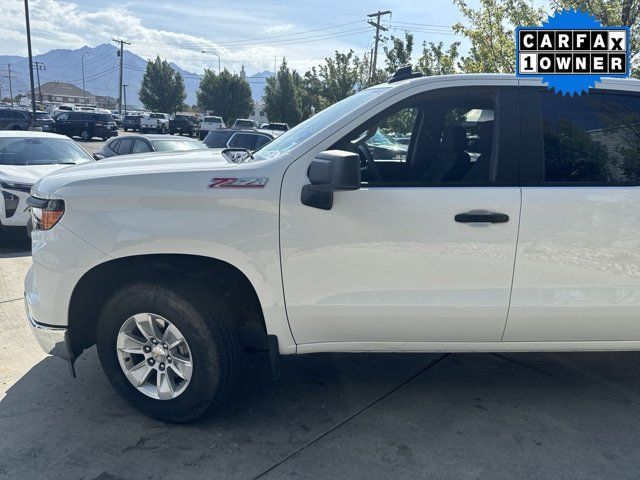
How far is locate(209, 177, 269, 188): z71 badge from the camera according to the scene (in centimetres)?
276

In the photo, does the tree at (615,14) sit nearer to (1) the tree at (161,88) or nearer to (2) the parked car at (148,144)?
(2) the parked car at (148,144)

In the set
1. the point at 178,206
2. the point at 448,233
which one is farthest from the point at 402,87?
the point at 178,206

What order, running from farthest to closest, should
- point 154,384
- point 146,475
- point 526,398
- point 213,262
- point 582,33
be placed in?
point 582,33, point 526,398, point 154,384, point 213,262, point 146,475

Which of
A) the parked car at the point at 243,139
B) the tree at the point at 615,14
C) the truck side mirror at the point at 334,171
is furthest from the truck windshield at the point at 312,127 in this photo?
the parked car at the point at 243,139

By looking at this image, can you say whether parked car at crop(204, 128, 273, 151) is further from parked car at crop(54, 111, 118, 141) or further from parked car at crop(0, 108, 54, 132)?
parked car at crop(0, 108, 54, 132)

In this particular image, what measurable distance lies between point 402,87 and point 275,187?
0.91 metres

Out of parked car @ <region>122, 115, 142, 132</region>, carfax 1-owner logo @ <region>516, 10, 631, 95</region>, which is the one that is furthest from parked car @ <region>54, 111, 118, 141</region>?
carfax 1-owner logo @ <region>516, 10, 631, 95</region>

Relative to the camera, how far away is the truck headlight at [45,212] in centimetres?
287

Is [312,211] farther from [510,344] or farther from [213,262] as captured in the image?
[510,344]

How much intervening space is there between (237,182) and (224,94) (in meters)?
51.3

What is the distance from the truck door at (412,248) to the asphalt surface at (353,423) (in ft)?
1.79

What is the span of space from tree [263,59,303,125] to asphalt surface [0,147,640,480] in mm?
37625

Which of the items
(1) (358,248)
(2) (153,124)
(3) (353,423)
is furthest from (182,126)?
(1) (358,248)

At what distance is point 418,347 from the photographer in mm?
3025
